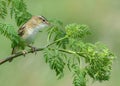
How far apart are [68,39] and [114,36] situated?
8648mm

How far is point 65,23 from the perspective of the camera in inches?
541

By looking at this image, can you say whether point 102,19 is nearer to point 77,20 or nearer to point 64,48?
point 77,20

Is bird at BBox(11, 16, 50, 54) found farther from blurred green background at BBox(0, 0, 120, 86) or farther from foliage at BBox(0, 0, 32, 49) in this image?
blurred green background at BBox(0, 0, 120, 86)

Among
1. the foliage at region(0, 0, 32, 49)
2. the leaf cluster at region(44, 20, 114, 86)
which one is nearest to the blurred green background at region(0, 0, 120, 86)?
the foliage at region(0, 0, 32, 49)

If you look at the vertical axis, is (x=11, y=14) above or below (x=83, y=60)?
above

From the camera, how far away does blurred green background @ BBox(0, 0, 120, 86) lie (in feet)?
36.4

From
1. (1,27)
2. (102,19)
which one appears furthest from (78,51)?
(102,19)

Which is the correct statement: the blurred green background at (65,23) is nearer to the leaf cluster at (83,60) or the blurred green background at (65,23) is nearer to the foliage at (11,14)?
the foliage at (11,14)

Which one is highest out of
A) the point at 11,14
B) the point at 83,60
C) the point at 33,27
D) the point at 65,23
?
the point at 65,23

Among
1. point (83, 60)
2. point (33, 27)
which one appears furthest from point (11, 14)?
point (33, 27)

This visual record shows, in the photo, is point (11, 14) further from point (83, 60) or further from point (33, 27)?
point (33, 27)

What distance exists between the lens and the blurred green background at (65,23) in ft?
36.4

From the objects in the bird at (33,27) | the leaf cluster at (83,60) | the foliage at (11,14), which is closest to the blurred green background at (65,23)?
the bird at (33,27)

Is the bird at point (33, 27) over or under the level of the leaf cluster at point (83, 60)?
over
